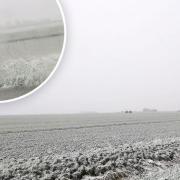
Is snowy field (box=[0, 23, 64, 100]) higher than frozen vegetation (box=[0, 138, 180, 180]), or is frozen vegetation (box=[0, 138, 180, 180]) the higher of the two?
snowy field (box=[0, 23, 64, 100])

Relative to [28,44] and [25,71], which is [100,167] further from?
[28,44]

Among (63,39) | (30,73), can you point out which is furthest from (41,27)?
(30,73)

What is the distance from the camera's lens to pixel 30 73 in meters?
2.55

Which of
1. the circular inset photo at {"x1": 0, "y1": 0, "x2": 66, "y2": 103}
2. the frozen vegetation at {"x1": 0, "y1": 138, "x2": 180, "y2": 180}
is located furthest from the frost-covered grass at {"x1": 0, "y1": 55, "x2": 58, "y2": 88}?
the frozen vegetation at {"x1": 0, "y1": 138, "x2": 180, "y2": 180}

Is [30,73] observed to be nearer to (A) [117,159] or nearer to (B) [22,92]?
(B) [22,92]

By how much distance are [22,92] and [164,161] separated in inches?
64.1

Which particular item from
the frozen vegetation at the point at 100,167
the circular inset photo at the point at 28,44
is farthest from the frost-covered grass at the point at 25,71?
the frozen vegetation at the point at 100,167

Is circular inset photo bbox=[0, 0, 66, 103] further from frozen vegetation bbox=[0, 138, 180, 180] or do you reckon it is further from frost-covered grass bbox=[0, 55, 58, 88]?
frozen vegetation bbox=[0, 138, 180, 180]

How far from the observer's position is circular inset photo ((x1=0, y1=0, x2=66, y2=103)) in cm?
250

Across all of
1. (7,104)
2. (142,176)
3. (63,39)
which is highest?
(63,39)

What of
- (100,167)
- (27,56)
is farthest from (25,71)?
(100,167)

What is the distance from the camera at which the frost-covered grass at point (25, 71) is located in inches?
98.2

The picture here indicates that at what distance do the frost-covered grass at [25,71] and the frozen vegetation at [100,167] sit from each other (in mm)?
617

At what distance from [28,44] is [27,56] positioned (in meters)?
0.08
